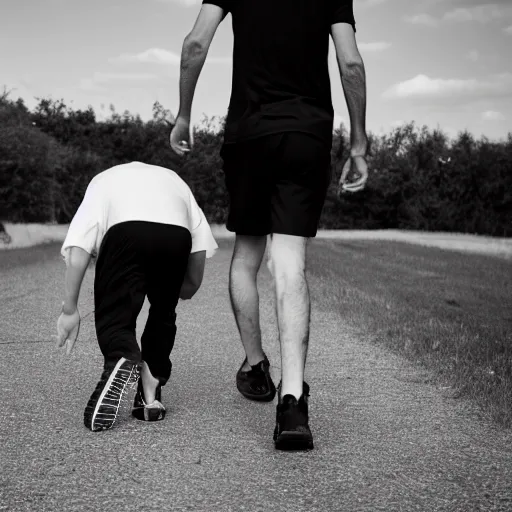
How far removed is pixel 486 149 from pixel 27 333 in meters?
24.7

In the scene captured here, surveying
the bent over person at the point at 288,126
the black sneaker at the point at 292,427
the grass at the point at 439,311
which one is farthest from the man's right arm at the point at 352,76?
the grass at the point at 439,311

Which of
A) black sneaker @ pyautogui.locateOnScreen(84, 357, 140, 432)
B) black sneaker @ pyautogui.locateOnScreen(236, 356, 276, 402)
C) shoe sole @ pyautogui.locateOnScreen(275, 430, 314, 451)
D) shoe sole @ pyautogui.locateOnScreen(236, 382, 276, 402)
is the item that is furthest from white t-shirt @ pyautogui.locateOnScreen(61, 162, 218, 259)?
shoe sole @ pyautogui.locateOnScreen(275, 430, 314, 451)

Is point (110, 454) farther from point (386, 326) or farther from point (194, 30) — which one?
point (386, 326)

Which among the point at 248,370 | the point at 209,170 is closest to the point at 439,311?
the point at 248,370

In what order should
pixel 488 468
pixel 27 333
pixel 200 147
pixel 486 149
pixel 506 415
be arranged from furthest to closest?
pixel 486 149 < pixel 200 147 < pixel 27 333 < pixel 506 415 < pixel 488 468

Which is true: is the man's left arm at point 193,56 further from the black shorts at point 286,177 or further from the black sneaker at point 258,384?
the black sneaker at point 258,384

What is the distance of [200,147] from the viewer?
46.7 ft

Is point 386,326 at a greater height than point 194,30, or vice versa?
point 194,30

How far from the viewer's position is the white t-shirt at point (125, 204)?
354 cm

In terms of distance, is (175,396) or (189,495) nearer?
(189,495)

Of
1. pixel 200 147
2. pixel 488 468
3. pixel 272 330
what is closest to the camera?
pixel 488 468

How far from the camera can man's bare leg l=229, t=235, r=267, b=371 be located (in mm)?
3986

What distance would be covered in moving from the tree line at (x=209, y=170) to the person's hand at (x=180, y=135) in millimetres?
2637

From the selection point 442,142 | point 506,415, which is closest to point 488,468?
Result: point 506,415
